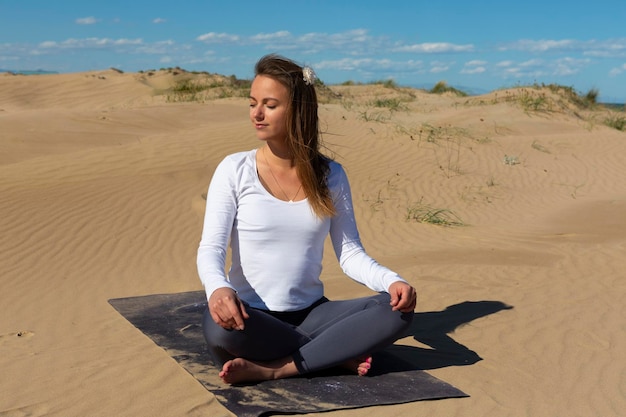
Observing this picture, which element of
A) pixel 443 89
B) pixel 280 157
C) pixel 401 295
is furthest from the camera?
pixel 443 89

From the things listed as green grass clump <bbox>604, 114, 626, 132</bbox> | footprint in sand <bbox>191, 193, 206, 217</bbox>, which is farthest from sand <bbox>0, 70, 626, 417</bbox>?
green grass clump <bbox>604, 114, 626, 132</bbox>

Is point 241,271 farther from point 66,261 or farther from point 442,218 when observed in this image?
point 442,218

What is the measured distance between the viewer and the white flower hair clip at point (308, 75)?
3.88 meters

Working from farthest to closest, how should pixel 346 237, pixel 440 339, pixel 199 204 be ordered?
1. pixel 199 204
2. pixel 440 339
3. pixel 346 237

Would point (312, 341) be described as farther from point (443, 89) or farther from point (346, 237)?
point (443, 89)

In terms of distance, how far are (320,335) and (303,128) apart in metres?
1.03

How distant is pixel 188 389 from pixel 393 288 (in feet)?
3.69

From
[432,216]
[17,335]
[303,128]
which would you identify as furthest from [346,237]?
[432,216]

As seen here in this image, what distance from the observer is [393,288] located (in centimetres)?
381

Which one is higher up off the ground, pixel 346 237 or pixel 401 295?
pixel 346 237

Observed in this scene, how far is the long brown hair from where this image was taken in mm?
3857

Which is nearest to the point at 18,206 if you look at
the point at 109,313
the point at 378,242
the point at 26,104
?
the point at 109,313

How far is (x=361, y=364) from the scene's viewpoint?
4.05 meters

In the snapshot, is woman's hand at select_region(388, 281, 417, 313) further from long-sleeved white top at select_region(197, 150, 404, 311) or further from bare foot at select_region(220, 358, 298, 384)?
bare foot at select_region(220, 358, 298, 384)
